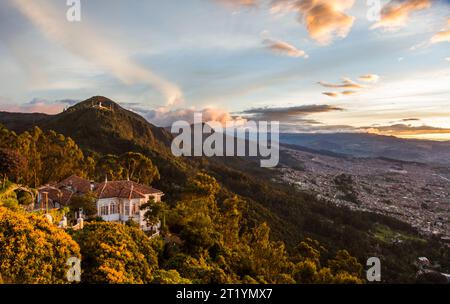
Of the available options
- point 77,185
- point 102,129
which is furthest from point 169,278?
point 102,129

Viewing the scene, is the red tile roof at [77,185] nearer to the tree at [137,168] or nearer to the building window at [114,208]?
the building window at [114,208]

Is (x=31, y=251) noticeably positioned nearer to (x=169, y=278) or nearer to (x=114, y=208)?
(x=169, y=278)

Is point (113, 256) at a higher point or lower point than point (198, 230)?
higher

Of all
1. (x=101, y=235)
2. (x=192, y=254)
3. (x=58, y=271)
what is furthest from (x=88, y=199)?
(x=58, y=271)

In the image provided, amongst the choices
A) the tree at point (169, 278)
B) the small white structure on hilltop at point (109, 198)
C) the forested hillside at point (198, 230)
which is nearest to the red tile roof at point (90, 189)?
the small white structure on hilltop at point (109, 198)

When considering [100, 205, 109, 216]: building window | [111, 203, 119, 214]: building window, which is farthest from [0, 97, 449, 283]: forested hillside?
[100, 205, 109, 216]: building window

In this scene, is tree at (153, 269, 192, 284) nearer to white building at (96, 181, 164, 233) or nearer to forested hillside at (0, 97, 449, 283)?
forested hillside at (0, 97, 449, 283)
